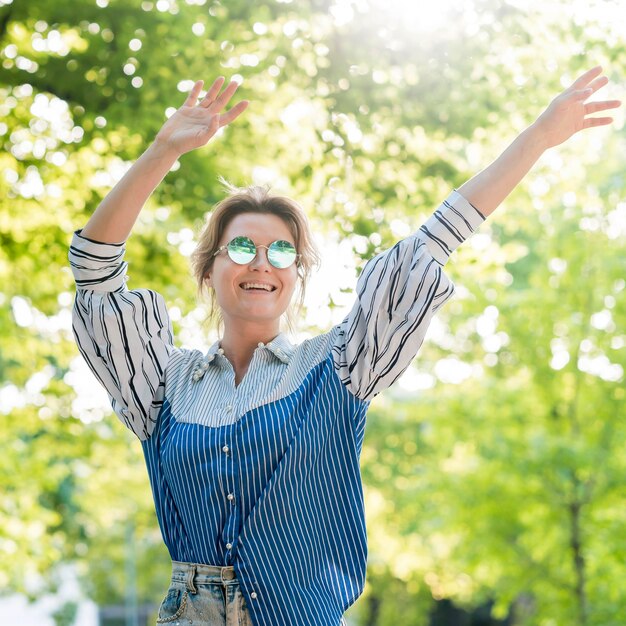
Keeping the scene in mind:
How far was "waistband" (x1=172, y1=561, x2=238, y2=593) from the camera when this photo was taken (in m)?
2.13

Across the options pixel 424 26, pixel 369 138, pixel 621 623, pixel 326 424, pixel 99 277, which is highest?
pixel 424 26

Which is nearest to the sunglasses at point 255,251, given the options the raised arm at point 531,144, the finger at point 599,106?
the raised arm at point 531,144

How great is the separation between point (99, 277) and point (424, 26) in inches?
178

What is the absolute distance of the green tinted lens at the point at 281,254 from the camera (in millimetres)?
2354

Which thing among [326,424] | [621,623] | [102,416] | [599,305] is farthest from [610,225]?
[326,424]

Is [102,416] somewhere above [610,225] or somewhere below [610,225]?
below

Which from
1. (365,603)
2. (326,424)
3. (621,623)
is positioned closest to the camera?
(326,424)

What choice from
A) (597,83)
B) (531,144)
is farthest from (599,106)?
(531,144)

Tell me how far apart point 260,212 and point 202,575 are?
866mm

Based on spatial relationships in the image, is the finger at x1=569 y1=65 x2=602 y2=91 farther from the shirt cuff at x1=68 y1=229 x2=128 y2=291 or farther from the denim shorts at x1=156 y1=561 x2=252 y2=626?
the denim shorts at x1=156 y1=561 x2=252 y2=626

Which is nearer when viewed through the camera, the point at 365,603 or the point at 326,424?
the point at 326,424

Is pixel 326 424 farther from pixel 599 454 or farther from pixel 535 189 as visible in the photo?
pixel 599 454

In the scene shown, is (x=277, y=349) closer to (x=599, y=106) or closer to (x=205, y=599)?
(x=205, y=599)

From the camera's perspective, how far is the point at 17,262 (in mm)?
7781
